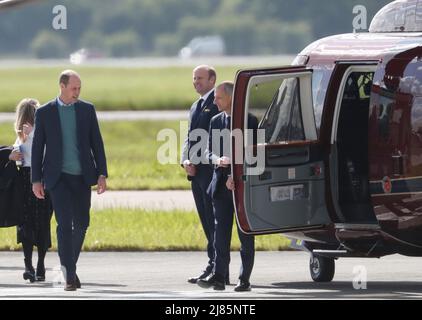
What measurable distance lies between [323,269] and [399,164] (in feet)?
5.69

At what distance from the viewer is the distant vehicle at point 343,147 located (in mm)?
12469

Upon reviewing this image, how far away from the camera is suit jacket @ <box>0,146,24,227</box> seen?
14.1m

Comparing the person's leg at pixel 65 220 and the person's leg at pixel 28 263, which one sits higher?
the person's leg at pixel 65 220

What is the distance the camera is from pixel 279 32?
75.5 meters

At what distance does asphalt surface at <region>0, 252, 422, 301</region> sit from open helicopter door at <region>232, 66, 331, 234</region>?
66 cm

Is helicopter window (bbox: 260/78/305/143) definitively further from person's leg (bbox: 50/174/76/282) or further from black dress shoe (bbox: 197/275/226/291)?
person's leg (bbox: 50/174/76/282)

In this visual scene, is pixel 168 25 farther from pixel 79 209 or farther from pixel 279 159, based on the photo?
pixel 79 209

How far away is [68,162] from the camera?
1262cm

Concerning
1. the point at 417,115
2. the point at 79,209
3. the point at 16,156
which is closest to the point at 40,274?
the point at 16,156

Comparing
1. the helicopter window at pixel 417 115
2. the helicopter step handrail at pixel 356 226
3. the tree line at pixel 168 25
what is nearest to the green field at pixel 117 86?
the tree line at pixel 168 25

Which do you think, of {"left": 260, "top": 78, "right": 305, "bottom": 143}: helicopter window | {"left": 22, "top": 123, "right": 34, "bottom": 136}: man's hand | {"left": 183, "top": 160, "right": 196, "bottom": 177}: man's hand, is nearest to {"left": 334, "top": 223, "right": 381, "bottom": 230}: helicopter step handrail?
{"left": 260, "top": 78, "right": 305, "bottom": 143}: helicopter window

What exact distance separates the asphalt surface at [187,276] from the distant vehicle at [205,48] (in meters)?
59.4

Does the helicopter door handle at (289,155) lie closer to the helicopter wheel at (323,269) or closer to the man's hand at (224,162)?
the man's hand at (224,162)
